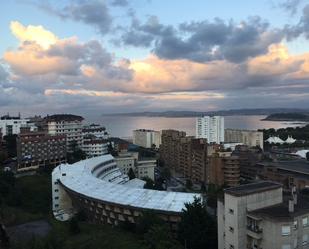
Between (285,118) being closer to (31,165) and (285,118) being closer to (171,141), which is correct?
(171,141)

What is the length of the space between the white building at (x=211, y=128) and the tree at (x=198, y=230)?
45836mm

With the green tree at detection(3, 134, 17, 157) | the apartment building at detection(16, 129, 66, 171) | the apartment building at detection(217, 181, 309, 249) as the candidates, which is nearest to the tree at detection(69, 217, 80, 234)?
the apartment building at detection(217, 181, 309, 249)

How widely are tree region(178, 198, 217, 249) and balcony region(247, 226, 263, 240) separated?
6.93ft

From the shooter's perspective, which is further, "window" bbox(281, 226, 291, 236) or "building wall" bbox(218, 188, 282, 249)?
"building wall" bbox(218, 188, 282, 249)

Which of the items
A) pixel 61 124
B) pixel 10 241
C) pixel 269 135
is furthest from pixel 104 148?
pixel 269 135

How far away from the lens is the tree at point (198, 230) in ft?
38.6

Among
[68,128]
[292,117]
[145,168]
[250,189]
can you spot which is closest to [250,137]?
[145,168]

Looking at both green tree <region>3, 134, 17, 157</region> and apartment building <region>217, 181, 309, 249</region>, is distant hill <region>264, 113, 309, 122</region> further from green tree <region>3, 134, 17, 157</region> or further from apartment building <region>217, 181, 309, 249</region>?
apartment building <region>217, 181, 309, 249</region>

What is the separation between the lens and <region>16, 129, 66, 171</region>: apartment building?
29297mm

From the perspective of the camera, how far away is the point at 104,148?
1448 inches

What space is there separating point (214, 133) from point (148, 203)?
143 ft

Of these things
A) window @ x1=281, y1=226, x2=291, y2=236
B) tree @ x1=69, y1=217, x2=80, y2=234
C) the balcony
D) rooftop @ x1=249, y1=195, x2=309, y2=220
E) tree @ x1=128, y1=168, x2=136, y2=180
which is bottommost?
tree @ x1=128, y1=168, x2=136, y2=180

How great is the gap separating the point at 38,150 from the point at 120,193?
598 inches

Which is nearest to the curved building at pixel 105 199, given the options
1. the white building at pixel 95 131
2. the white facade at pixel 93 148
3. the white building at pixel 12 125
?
the white facade at pixel 93 148
